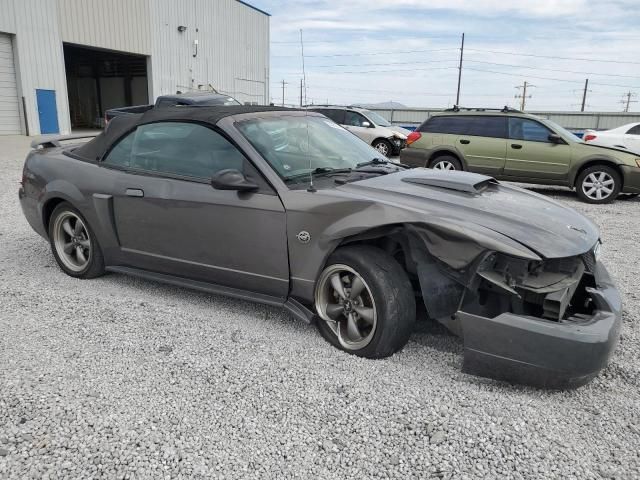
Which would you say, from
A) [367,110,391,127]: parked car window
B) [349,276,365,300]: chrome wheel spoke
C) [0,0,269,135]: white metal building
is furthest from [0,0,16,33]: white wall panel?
[349,276,365,300]: chrome wheel spoke

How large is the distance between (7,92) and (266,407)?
22.0 meters

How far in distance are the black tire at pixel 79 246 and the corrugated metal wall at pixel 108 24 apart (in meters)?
20.9

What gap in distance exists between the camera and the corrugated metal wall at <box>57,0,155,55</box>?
22.1m

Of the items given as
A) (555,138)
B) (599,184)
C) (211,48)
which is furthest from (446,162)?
(211,48)

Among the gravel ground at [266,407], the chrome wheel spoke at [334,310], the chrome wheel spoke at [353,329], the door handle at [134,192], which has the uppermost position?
the door handle at [134,192]

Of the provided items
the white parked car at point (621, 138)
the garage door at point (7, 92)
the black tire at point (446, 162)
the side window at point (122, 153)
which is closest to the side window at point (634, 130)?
the white parked car at point (621, 138)

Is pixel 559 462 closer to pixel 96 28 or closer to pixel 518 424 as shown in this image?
pixel 518 424

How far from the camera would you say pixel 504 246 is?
2.67 metres

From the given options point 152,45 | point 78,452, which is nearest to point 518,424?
point 78,452

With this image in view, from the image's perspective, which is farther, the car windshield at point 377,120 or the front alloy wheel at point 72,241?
the car windshield at point 377,120

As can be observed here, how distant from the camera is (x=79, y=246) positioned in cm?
452

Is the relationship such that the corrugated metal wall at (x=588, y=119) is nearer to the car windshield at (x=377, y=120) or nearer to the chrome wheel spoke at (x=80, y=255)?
the car windshield at (x=377, y=120)

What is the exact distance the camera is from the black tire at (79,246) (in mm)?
4344

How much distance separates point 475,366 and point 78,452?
1.95 m
